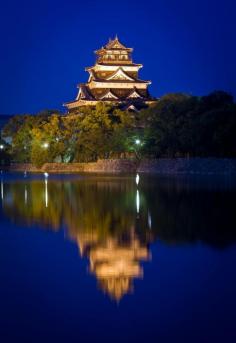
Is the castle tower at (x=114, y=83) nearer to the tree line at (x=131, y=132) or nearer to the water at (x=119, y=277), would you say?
the tree line at (x=131, y=132)

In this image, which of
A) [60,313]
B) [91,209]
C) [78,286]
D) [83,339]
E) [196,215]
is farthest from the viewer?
[91,209]

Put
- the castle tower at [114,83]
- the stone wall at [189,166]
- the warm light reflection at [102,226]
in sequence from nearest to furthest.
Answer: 1. the warm light reflection at [102,226]
2. the stone wall at [189,166]
3. the castle tower at [114,83]

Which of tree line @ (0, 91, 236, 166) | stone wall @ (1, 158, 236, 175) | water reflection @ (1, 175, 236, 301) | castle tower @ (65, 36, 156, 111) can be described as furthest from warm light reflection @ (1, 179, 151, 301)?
castle tower @ (65, 36, 156, 111)

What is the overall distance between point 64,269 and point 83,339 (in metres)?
3.10

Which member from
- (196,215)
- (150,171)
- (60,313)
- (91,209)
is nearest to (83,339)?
(60,313)

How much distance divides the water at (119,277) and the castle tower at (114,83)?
5175cm

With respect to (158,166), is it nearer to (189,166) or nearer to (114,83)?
(189,166)

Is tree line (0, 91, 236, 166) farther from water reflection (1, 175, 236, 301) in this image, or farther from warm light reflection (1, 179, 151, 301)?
water reflection (1, 175, 236, 301)

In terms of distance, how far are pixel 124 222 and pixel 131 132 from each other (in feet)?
128

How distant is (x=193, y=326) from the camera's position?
5.50m

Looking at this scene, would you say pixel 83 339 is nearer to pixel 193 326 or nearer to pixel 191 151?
pixel 193 326

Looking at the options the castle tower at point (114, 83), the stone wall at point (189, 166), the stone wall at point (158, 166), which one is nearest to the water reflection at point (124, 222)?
the stone wall at point (189, 166)

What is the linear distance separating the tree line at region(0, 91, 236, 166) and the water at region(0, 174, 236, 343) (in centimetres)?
2655

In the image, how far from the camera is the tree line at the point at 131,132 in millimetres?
41253
